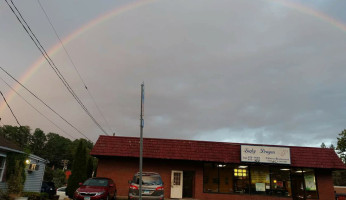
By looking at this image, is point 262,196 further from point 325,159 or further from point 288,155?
point 325,159

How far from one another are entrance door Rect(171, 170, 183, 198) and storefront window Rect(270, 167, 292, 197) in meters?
7.38

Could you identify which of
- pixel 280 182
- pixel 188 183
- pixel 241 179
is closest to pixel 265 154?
pixel 241 179

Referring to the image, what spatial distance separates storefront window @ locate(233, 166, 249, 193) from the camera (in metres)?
21.8

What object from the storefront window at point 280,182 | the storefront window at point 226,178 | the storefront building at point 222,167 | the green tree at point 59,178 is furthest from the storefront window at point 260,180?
the green tree at point 59,178

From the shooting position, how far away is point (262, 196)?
842 inches

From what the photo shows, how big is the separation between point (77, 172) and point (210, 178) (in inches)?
414

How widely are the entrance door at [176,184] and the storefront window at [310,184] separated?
33.5 feet

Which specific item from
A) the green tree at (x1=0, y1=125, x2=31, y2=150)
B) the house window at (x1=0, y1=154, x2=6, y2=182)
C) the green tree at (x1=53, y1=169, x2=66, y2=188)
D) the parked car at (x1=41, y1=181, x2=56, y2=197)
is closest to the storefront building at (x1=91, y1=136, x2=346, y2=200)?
Answer: the parked car at (x1=41, y1=181, x2=56, y2=197)

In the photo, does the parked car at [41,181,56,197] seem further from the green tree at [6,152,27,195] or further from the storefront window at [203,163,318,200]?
the storefront window at [203,163,318,200]

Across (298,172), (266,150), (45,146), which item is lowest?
(298,172)

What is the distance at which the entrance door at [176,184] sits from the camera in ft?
69.3

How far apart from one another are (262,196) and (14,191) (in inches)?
685

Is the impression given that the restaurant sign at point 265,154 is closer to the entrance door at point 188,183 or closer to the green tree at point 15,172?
the entrance door at point 188,183

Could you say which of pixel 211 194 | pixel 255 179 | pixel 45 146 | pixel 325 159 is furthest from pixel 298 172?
pixel 45 146
